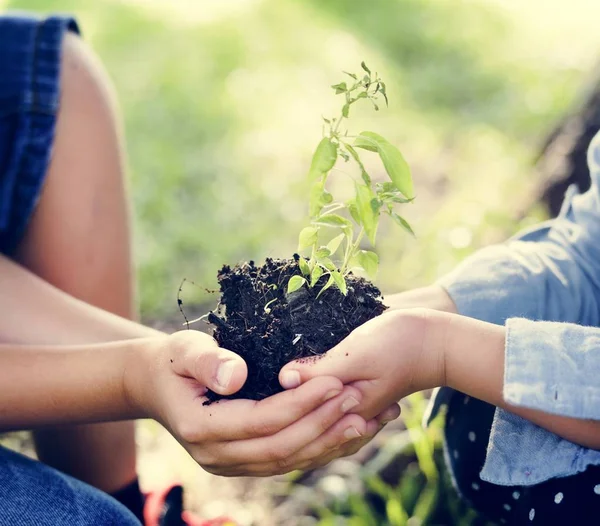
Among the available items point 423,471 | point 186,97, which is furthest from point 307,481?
point 186,97

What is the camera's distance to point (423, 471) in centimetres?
238

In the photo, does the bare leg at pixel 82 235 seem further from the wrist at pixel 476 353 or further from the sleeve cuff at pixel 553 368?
the sleeve cuff at pixel 553 368

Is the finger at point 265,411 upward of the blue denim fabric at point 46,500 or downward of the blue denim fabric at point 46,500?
upward

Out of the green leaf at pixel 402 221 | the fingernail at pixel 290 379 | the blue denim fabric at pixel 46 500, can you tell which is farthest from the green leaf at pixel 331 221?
the blue denim fabric at pixel 46 500

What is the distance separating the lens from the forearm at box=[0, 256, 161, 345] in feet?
6.25

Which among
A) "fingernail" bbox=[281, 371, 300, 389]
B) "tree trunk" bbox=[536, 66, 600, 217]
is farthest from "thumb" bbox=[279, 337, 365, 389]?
"tree trunk" bbox=[536, 66, 600, 217]

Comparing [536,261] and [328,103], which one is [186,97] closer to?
[328,103]

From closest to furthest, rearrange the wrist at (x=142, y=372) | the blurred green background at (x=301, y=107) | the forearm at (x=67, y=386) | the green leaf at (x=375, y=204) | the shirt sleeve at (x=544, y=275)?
1. the green leaf at (x=375, y=204)
2. the wrist at (x=142, y=372)
3. the forearm at (x=67, y=386)
4. the shirt sleeve at (x=544, y=275)
5. the blurred green background at (x=301, y=107)

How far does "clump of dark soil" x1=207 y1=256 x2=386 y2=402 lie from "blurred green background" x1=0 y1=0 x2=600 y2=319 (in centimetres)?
98

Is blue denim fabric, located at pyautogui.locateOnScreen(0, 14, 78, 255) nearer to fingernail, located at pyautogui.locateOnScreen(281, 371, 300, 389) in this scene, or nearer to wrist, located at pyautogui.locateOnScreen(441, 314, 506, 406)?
fingernail, located at pyautogui.locateOnScreen(281, 371, 300, 389)

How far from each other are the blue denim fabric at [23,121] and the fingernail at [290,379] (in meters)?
1.08

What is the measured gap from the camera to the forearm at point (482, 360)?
1.51 m

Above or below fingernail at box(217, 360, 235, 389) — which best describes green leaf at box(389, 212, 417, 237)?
above

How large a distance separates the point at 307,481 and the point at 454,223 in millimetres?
1693
